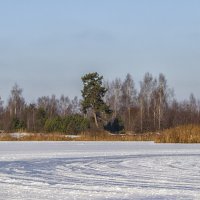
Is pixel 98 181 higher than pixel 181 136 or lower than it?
lower

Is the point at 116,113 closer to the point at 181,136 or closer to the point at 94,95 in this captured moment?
the point at 94,95

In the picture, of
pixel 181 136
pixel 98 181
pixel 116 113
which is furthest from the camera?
pixel 116 113

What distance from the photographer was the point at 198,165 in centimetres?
1295

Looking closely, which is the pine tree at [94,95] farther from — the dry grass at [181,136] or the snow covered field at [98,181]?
the snow covered field at [98,181]

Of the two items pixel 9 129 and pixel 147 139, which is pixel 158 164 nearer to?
pixel 147 139

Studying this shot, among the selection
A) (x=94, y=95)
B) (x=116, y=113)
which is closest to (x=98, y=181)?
(x=94, y=95)

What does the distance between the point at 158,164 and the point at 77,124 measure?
1178 inches

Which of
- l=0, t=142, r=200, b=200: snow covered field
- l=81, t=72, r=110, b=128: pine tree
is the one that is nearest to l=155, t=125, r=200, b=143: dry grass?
l=0, t=142, r=200, b=200: snow covered field

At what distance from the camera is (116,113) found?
6838 cm

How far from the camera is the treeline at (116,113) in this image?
4692 cm

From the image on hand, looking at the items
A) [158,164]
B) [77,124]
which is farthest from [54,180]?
[77,124]

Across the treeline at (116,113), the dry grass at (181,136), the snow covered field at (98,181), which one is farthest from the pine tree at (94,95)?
the snow covered field at (98,181)

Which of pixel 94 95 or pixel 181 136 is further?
pixel 94 95

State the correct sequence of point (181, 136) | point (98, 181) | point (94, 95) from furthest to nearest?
point (94, 95), point (181, 136), point (98, 181)
